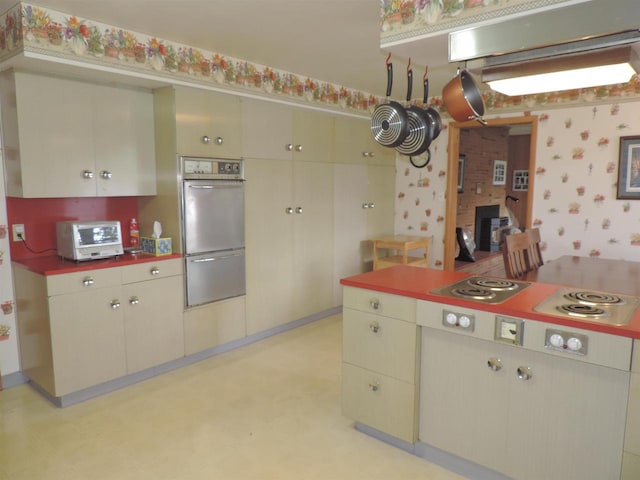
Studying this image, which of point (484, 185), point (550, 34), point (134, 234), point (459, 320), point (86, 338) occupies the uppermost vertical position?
point (550, 34)

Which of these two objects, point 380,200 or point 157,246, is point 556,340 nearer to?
point 157,246

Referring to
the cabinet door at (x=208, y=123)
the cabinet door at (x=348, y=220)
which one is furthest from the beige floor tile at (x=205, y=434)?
the cabinet door at (x=208, y=123)

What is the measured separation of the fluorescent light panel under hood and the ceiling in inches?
13.8

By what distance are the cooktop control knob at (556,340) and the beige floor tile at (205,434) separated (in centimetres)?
88

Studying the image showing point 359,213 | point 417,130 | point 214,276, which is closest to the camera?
point 417,130

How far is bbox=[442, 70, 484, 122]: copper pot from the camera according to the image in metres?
2.06

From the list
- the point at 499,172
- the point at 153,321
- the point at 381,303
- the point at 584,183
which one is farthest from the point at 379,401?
the point at 499,172

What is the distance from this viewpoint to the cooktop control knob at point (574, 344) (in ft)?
Result: 5.69

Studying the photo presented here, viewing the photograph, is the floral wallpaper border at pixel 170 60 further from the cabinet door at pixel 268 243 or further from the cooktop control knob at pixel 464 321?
the cooktop control knob at pixel 464 321

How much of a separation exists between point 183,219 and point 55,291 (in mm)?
973

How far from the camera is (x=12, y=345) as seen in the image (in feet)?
10.3

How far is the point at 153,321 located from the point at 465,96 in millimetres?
2501

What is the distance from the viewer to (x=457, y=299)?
2.08m

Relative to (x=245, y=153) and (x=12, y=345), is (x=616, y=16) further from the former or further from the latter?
(x=12, y=345)
